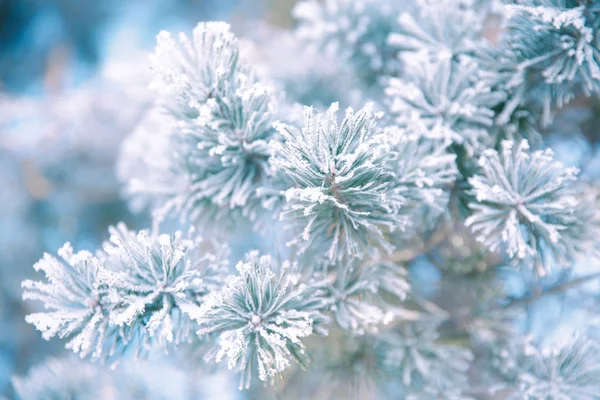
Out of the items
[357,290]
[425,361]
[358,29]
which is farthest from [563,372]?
[358,29]

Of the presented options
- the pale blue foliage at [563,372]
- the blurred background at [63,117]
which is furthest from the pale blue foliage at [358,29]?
the pale blue foliage at [563,372]

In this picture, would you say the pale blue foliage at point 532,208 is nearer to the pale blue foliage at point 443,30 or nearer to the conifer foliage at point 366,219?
the conifer foliage at point 366,219

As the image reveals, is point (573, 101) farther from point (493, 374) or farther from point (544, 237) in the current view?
point (493, 374)

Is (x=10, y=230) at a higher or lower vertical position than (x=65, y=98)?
lower

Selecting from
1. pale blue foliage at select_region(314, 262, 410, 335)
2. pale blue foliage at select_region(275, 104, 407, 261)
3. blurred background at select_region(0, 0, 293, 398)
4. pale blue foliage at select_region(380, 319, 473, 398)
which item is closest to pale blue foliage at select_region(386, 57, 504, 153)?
pale blue foliage at select_region(275, 104, 407, 261)

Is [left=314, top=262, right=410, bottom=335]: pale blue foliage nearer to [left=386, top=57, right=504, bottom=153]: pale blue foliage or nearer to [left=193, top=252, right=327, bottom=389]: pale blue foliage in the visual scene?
[left=193, top=252, right=327, bottom=389]: pale blue foliage

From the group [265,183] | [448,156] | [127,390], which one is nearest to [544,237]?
[448,156]
